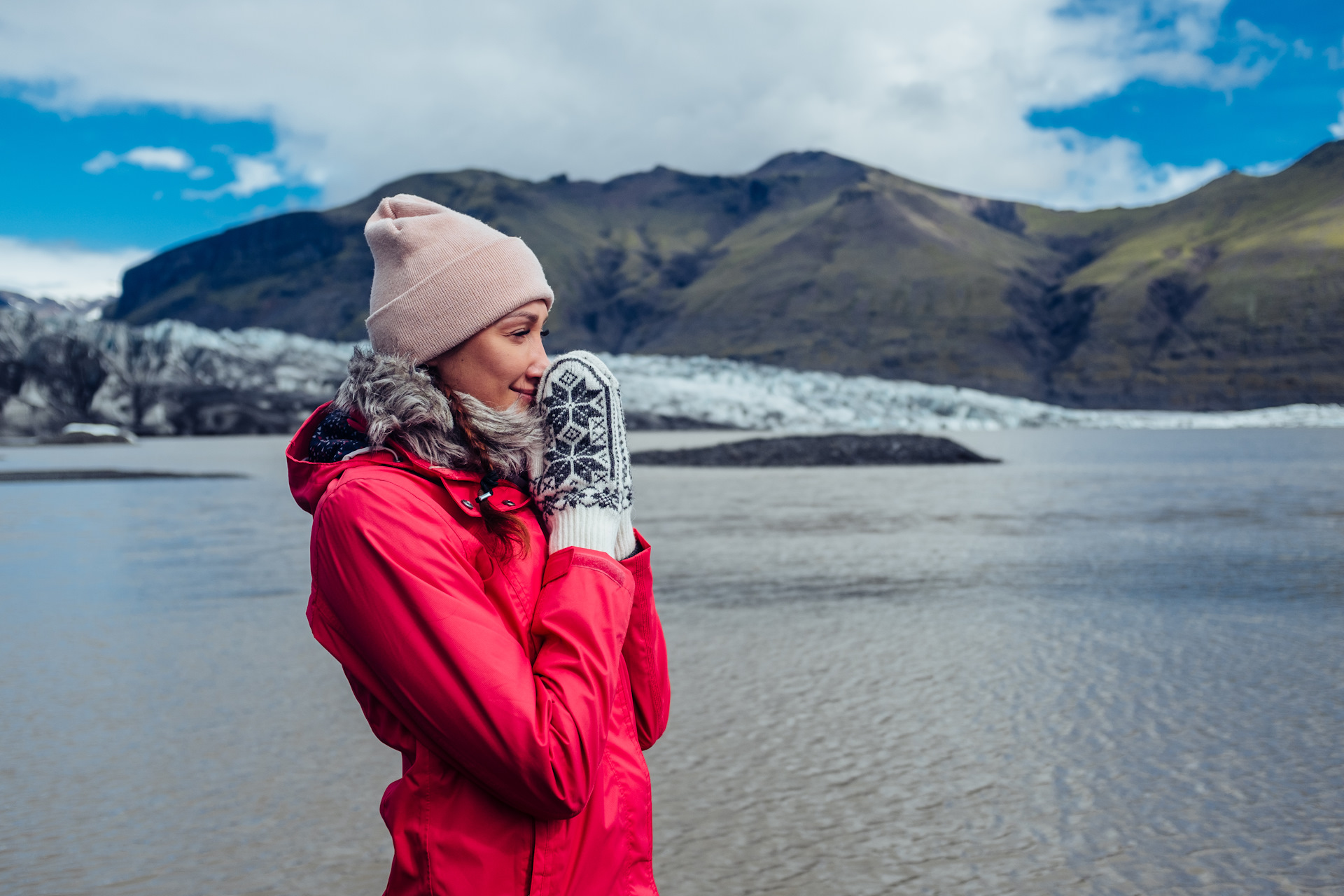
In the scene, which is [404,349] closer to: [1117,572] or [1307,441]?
[1117,572]

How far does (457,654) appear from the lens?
1281mm

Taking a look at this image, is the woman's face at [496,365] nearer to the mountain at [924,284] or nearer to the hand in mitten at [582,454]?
the hand in mitten at [582,454]

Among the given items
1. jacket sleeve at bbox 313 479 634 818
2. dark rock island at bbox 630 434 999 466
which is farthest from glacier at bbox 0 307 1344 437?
jacket sleeve at bbox 313 479 634 818

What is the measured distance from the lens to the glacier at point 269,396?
43.3m

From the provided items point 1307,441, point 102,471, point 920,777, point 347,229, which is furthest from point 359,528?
point 347,229

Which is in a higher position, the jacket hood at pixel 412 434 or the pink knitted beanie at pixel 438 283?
the pink knitted beanie at pixel 438 283

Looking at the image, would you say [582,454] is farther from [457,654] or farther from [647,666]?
[647,666]

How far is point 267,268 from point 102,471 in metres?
168

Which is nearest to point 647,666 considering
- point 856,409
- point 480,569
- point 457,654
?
point 480,569

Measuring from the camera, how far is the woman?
1297 mm

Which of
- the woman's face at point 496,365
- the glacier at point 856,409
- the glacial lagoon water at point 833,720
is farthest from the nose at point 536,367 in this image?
the glacier at point 856,409

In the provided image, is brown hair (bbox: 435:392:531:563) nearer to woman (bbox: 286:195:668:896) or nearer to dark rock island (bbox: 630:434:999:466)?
woman (bbox: 286:195:668:896)

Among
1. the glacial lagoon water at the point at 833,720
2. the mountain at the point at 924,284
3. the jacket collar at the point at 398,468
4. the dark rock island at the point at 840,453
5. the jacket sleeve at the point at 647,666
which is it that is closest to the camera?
the jacket collar at the point at 398,468

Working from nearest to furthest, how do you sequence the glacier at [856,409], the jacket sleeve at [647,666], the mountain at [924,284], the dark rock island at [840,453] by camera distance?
the jacket sleeve at [647,666]
the dark rock island at [840,453]
the glacier at [856,409]
the mountain at [924,284]
